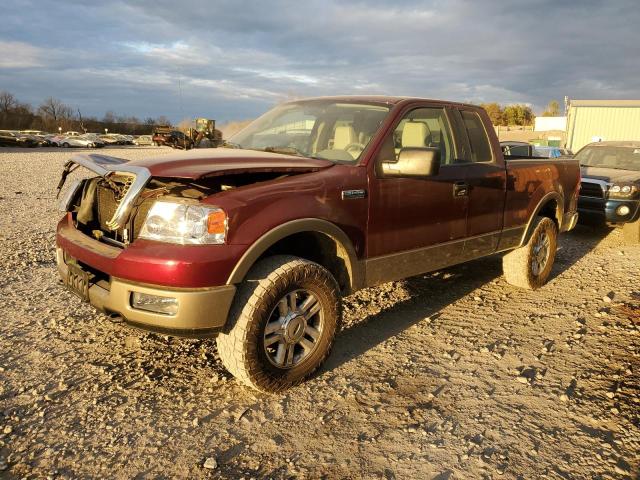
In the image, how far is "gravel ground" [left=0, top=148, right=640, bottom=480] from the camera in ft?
8.40

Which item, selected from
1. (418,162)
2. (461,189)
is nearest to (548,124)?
(461,189)

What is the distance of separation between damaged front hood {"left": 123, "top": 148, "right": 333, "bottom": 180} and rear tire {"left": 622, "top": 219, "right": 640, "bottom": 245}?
7030mm

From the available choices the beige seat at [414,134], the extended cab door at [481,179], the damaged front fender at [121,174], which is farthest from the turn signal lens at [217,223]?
the extended cab door at [481,179]

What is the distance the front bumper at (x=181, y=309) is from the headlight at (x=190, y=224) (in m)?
0.27

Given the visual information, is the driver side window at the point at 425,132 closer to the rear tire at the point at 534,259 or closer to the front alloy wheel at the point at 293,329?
the front alloy wheel at the point at 293,329

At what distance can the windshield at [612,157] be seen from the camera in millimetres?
9656

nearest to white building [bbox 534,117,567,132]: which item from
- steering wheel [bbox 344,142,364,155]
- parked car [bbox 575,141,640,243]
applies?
parked car [bbox 575,141,640,243]

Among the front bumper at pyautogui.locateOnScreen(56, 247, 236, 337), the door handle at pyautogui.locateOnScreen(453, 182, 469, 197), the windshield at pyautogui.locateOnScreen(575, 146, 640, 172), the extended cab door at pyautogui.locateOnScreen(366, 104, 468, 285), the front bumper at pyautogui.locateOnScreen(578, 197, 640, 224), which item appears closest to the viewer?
the front bumper at pyautogui.locateOnScreen(56, 247, 236, 337)

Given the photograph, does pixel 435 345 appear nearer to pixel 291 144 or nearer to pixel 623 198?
pixel 291 144

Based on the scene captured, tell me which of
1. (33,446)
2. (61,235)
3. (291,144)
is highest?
(291,144)

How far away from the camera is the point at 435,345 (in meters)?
4.01

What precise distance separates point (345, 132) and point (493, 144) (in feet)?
5.74

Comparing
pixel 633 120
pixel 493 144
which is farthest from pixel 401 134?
pixel 633 120

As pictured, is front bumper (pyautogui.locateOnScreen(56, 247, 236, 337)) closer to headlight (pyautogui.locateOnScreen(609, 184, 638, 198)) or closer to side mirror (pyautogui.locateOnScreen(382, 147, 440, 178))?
side mirror (pyautogui.locateOnScreen(382, 147, 440, 178))
